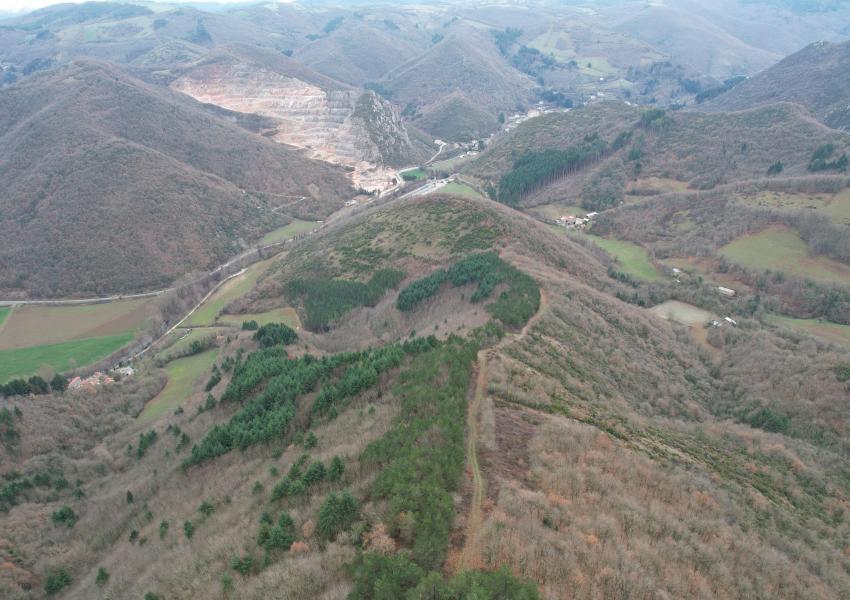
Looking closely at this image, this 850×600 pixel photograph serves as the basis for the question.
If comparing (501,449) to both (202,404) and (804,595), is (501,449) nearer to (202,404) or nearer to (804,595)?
(804,595)

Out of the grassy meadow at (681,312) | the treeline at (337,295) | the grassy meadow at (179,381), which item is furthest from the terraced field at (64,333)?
the grassy meadow at (681,312)

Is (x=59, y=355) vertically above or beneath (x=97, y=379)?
beneath

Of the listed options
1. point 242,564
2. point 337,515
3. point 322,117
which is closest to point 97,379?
point 242,564

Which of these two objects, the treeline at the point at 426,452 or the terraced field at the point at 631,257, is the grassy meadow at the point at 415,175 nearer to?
the terraced field at the point at 631,257

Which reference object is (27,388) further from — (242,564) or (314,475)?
(242,564)

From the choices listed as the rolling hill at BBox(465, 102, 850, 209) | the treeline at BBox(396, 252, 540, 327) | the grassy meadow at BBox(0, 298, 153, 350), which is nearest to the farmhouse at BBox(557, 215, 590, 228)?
the rolling hill at BBox(465, 102, 850, 209)

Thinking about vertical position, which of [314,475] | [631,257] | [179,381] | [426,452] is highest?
[426,452]

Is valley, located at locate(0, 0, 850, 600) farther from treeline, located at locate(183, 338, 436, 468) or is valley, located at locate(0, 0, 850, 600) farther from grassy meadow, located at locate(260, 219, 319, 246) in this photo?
grassy meadow, located at locate(260, 219, 319, 246)
